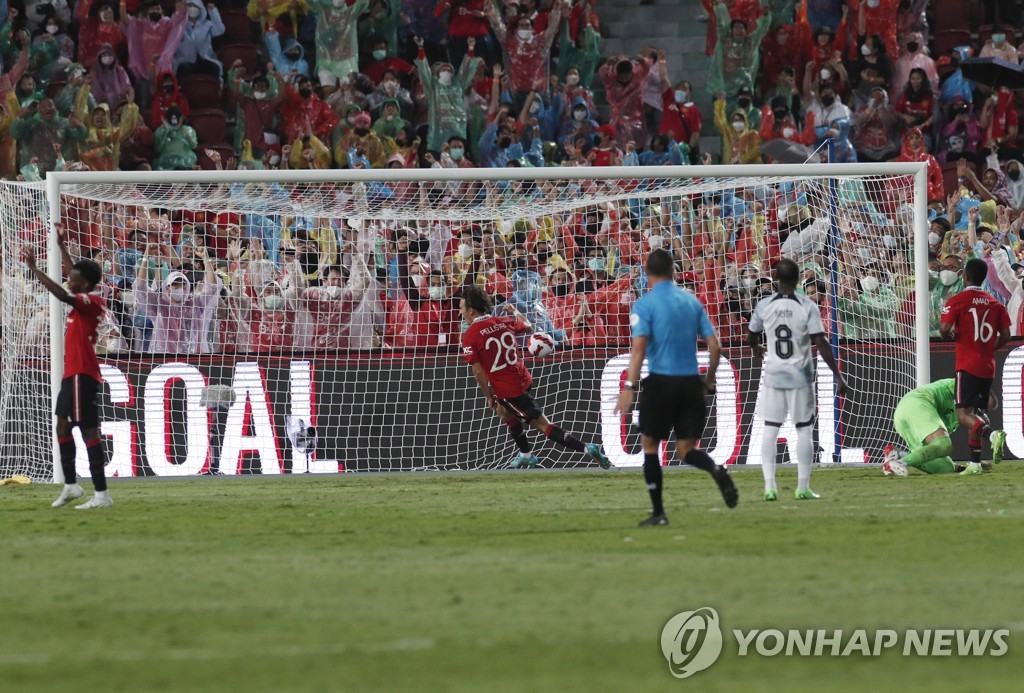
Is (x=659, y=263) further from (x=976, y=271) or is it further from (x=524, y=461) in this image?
(x=524, y=461)

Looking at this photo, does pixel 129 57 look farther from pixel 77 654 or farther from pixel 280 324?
pixel 77 654

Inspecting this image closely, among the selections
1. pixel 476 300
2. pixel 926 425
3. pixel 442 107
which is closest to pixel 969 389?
pixel 926 425

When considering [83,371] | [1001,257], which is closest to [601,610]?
[83,371]

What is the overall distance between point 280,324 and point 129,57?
7.54 meters

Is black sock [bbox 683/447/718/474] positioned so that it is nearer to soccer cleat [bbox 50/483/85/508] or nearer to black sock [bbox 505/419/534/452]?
soccer cleat [bbox 50/483/85/508]

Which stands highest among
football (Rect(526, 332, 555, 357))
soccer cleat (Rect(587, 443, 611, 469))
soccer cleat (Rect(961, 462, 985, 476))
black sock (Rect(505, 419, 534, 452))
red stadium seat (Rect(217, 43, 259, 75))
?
red stadium seat (Rect(217, 43, 259, 75))

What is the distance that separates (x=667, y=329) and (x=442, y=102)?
13486mm

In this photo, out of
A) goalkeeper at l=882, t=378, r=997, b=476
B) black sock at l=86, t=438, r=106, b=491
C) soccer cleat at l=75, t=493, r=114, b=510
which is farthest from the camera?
goalkeeper at l=882, t=378, r=997, b=476

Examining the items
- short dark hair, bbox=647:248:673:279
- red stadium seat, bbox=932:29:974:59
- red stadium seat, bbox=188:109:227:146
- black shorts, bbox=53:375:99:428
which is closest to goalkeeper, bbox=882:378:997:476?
short dark hair, bbox=647:248:673:279

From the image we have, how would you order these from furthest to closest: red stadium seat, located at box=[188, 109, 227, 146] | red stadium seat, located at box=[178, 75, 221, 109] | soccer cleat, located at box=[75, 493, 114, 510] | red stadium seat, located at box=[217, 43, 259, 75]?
red stadium seat, located at box=[217, 43, 259, 75] → red stadium seat, located at box=[178, 75, 221, 109] → red stadium seat, located at box=[188, 109, 227, 146] → soccer cleat, located at box=[75, 493, 114, 510]

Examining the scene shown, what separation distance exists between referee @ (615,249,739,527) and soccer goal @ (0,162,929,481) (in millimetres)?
6149

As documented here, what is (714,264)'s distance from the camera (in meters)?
18.1

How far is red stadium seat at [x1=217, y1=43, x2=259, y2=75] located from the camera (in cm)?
2388

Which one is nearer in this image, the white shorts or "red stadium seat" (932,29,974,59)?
the white shorts
